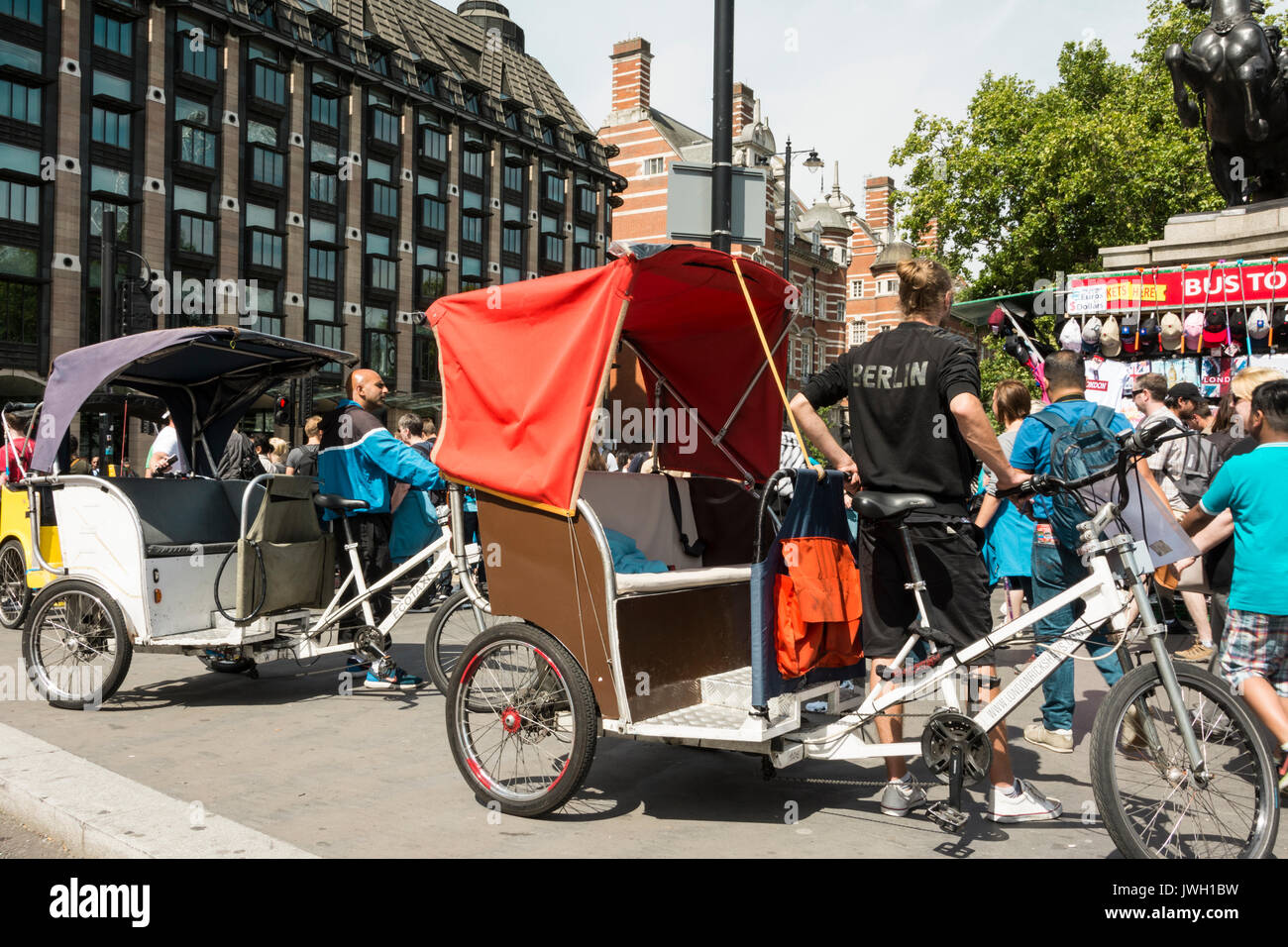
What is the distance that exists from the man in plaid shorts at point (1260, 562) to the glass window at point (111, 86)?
132 ft

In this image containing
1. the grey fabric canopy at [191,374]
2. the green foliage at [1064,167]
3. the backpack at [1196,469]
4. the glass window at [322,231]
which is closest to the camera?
the grey fabric canopy at [191,374]

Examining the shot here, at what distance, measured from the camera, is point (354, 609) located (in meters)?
7.10

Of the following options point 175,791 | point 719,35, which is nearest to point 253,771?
point 175,791

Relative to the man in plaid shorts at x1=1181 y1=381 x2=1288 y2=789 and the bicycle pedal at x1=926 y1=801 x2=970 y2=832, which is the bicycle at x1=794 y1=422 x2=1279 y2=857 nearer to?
the bicycle pedal at x1=926 y1=801 x2=970 y2=832

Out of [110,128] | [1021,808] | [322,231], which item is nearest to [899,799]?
[1021,808]

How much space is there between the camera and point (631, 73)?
62.1 meters

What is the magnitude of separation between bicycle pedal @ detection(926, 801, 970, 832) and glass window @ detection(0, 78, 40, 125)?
38.6m

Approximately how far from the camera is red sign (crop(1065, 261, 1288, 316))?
11.0 metres

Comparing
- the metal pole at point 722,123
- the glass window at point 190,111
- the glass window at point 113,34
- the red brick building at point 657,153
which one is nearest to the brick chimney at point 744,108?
the red brick building at point 657,153

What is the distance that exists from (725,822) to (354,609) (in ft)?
11.2

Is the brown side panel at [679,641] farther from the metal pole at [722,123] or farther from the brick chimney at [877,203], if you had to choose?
the brick chimney at [877,203]

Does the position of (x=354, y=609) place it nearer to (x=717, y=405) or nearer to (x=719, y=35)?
(x=717, y=405)

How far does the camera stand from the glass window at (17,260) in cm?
3409

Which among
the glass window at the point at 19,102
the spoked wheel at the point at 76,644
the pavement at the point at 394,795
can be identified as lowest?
the pavement at the point at 394,795
